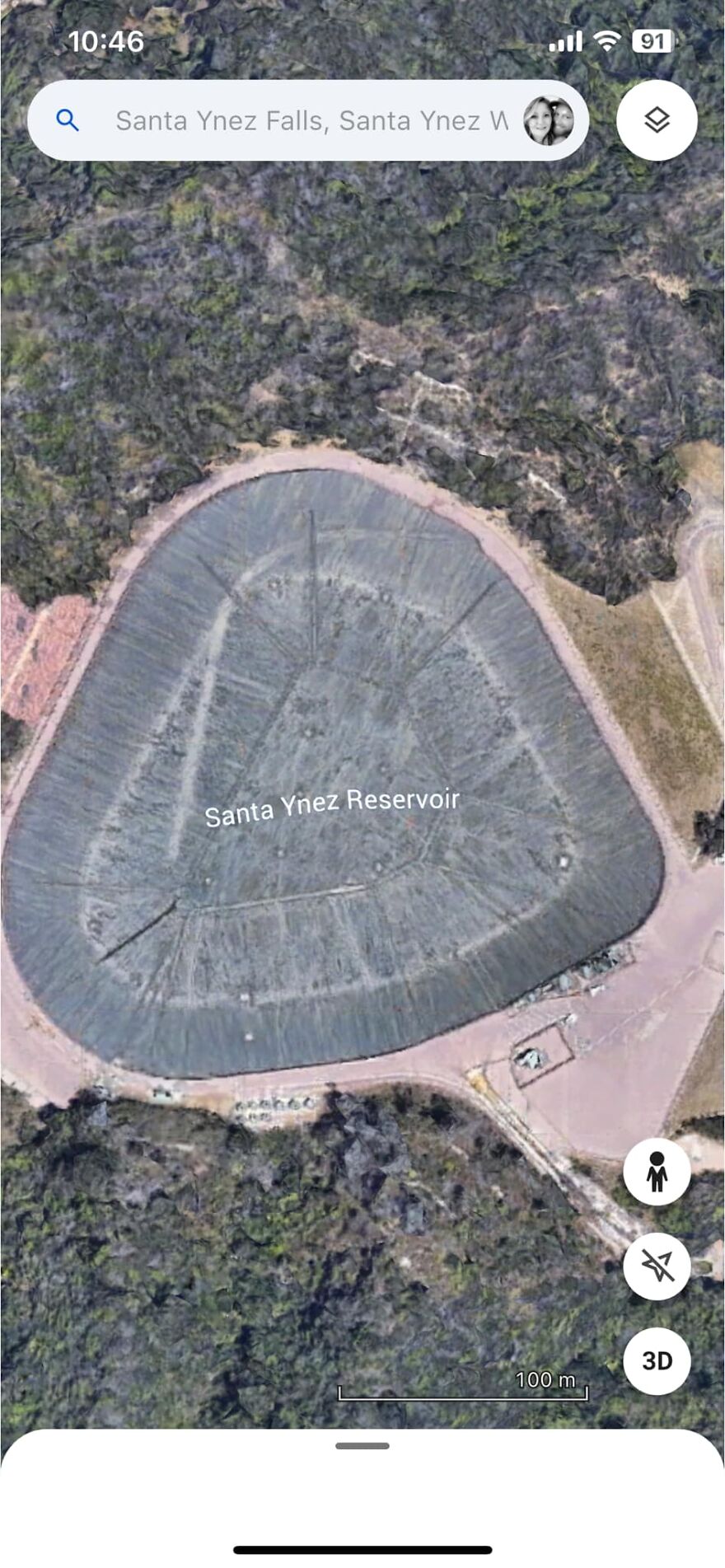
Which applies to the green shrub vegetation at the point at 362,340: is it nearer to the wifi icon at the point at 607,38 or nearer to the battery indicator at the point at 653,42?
the wifi icon at the point at 607,38

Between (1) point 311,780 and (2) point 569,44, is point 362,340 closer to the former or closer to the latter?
(2) point 569,44

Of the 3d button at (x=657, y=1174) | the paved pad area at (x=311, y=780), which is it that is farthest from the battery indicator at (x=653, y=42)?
the 3d button at (x=657, y=1174)

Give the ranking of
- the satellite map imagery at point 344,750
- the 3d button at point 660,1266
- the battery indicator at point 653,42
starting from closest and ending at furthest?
1. the battery indicator at point 653,42
2. the 3d button at point 660,1266
3. the satellite map imagery at point 344,750

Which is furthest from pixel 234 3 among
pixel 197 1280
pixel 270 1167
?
pixel 197 1280

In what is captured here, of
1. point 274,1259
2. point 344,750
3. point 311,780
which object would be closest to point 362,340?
point 344,750

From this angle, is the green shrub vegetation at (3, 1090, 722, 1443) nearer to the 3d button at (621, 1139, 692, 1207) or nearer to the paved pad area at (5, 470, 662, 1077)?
the 3d button at (621, 1139, 692, 1207)

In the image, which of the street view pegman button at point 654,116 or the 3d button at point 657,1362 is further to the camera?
the 3d button at point 657,1362

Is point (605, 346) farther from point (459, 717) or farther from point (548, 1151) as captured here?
point (548, 1151)
